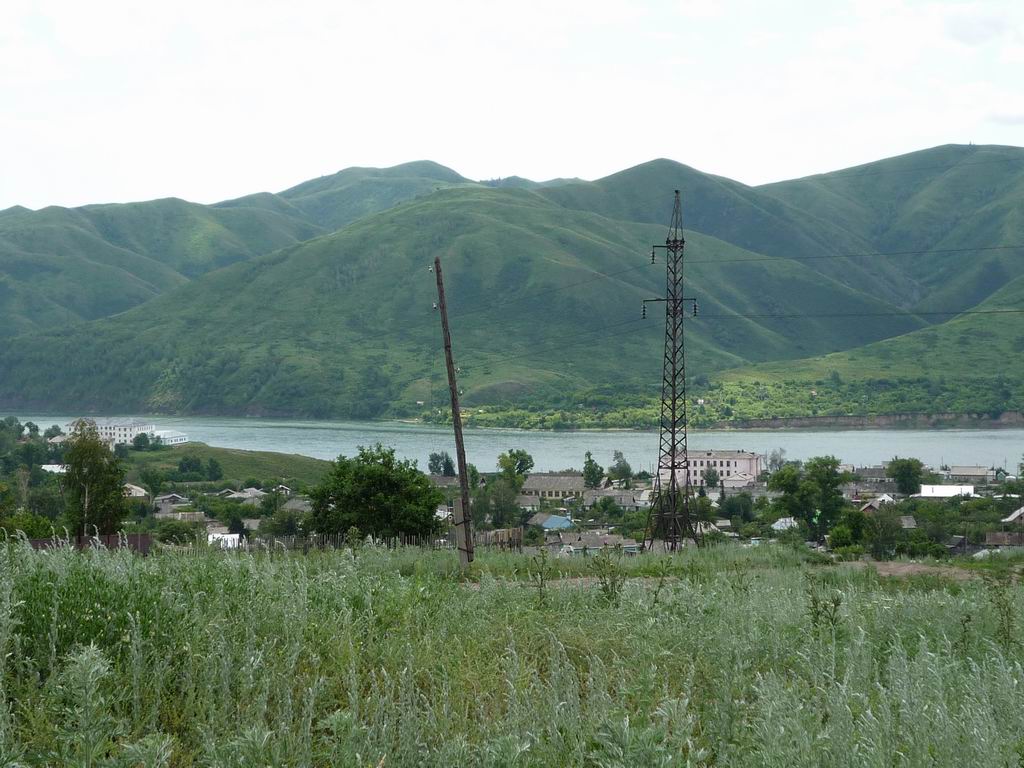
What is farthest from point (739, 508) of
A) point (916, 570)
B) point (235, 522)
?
point (916, 570)

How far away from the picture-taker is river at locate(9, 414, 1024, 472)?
103 meters

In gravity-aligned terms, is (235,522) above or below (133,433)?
below

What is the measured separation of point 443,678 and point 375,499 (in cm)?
2015

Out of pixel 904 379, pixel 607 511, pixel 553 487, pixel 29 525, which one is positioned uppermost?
pixel 904 379

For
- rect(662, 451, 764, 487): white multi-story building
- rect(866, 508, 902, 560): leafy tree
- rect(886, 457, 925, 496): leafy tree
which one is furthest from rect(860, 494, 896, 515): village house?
rect(662, 451, 764, 487): white multi-story building

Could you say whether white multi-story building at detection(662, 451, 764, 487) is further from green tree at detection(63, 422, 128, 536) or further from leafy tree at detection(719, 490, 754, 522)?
green tree at detection(63, 422, 128, 536)

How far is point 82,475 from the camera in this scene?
2891cm

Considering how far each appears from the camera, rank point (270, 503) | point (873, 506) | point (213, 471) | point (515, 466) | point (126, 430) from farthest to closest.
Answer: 1. point (126, 430)
2. point (213, 471)
3. point (515, 466)
4. point (270, 503)
5. point (873, 506)

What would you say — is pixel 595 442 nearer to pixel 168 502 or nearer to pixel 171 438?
pixel 171 438

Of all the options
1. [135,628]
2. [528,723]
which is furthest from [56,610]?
[528,723]

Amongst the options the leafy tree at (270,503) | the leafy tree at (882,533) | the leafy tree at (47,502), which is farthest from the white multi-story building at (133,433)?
the leafy tree at (882,533)

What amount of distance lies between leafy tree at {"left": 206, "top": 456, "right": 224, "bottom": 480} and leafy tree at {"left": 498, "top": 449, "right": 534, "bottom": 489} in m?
27.0

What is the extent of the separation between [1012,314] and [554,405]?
Result: 10273 centimetres

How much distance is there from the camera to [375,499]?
24.5m
